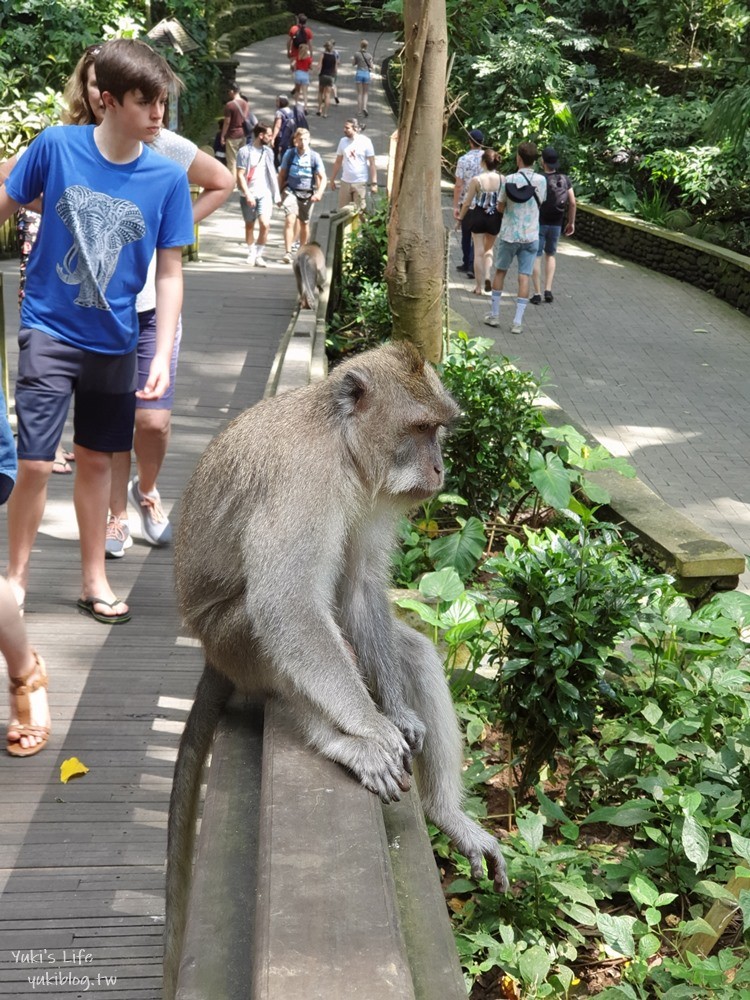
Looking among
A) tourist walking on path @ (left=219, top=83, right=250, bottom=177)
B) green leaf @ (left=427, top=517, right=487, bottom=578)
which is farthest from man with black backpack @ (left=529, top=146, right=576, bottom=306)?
green leaf @ (left=427, top=517, right=487, bottom=578)

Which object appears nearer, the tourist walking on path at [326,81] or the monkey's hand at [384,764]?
the monkey's hand at [384,764]

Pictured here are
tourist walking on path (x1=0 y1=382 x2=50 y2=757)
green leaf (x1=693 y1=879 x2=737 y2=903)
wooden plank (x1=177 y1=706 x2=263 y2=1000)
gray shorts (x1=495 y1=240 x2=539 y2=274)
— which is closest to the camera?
wooden plank (x1=177 y1=706 x2=263 y2=1000)

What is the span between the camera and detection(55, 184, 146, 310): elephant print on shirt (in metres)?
4.04

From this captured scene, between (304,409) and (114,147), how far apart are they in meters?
1.60

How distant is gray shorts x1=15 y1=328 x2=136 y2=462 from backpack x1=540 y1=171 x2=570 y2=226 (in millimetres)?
10997

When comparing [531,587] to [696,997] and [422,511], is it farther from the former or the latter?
[422,511]

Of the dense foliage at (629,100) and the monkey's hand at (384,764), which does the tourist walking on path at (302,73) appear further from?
the monkey's hand at (384,764)

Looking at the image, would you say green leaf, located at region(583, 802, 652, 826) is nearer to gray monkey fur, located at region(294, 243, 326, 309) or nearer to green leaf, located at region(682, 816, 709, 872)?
green leaf, located at region(682, 816, 709, 872)

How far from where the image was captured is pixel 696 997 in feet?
9.44

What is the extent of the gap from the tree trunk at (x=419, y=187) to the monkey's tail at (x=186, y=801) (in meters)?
3.86

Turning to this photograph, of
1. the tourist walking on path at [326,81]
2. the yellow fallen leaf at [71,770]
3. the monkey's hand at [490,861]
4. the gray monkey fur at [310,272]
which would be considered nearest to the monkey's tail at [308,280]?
the gray monkey fur at [310,272]

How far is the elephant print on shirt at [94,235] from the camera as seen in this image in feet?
13.3

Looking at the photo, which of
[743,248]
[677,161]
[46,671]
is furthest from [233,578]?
[677,161]

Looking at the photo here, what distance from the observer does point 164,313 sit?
14.4 feet
